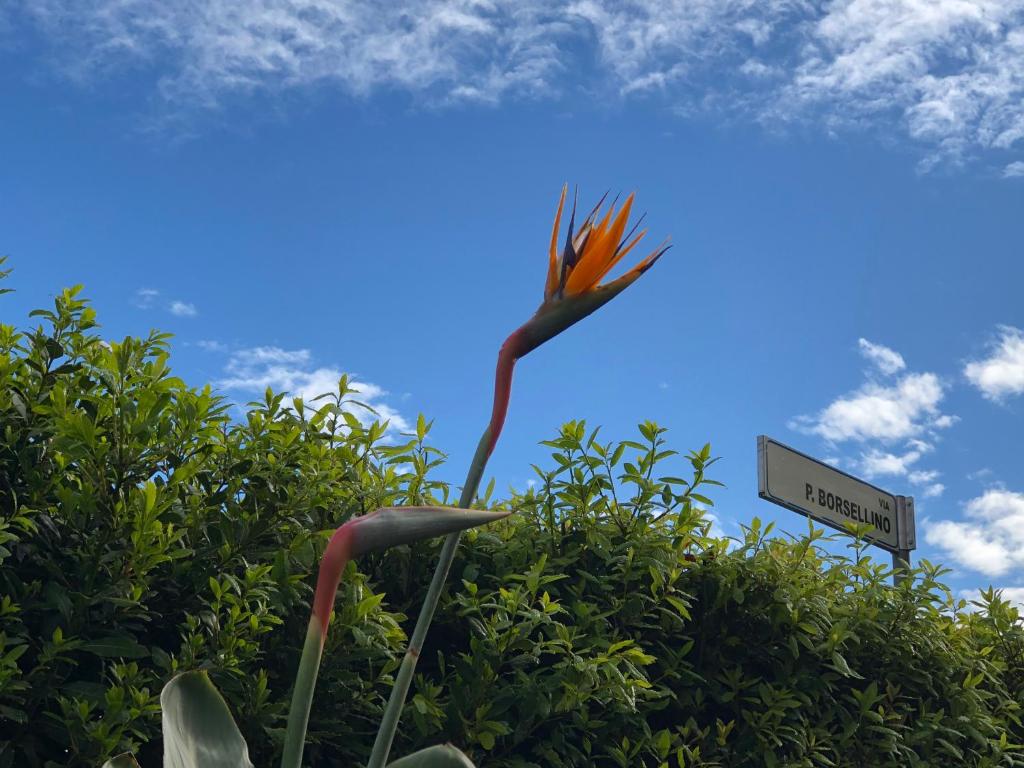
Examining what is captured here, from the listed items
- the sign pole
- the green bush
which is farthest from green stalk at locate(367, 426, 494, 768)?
the sign pole

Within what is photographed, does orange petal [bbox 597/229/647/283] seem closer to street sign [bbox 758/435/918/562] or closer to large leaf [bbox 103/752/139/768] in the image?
large leaf [bbox 103/752/139/768]

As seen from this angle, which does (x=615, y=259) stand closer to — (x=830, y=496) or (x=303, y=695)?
(x=303, y=695)

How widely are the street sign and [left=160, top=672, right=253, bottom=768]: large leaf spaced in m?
3.97

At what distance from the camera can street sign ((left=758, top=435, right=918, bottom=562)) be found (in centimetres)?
539

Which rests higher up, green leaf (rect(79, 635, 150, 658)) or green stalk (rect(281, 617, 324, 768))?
green leaf (rect(79, 635, 150, 658))

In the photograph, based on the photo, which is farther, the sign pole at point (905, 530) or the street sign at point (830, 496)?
the sign pole at point (905, 530)

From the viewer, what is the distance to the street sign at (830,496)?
539cm

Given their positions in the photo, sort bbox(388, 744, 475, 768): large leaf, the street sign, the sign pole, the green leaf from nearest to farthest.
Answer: bbox(388, 744, 475, 768): large leaf, the green leaf, the street sign, the sign pole

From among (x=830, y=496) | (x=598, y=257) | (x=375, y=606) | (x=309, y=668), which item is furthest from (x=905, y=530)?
(x=309, y=668)

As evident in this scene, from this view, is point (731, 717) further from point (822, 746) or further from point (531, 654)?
point (531, 654)

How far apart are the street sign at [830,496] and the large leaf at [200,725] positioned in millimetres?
3972

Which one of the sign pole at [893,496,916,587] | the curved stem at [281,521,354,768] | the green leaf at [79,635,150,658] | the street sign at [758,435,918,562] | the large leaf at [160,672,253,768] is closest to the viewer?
the curved stem at [281,521,354,768]

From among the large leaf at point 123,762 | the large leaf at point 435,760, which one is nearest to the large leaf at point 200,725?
the large leaf at point 123,762

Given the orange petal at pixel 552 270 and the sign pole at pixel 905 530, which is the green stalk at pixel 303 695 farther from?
the sign pole at pixel 905 530
